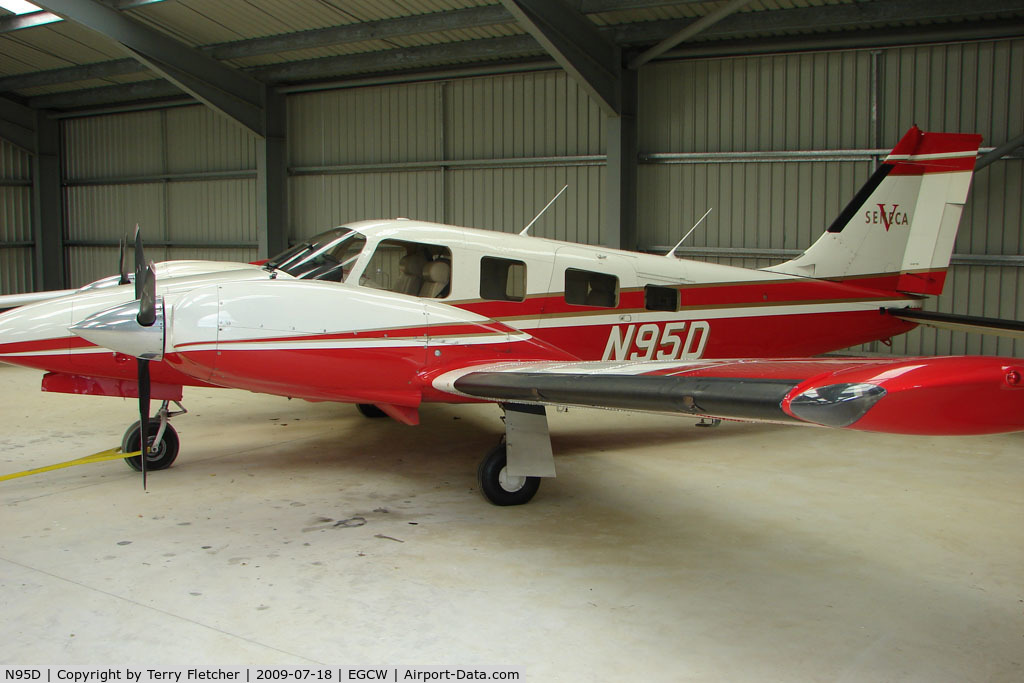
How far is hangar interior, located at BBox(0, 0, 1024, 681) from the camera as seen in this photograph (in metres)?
4.88

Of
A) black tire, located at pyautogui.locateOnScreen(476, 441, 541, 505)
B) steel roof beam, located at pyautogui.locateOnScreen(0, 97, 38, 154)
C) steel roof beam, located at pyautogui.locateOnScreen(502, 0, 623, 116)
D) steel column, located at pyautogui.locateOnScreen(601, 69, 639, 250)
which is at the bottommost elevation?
black tire, located at pyautogui.locateOnScreen(476, 441, 541, 505)

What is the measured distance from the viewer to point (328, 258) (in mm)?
8000

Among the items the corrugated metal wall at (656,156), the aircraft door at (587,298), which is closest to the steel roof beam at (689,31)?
the corrugated metal wall at (656,156)

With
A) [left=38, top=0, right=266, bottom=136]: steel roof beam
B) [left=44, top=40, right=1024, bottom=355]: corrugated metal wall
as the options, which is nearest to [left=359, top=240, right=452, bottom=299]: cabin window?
[left=44, top=40, right=1024, bottom=355]: corrugated metal wall

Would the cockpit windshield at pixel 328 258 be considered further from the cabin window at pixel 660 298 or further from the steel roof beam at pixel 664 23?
the steel roof beam at pixel 664 23

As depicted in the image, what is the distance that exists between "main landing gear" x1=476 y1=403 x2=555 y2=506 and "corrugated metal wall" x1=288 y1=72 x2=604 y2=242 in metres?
8.96

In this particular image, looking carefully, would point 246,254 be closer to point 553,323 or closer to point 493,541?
point 553,323

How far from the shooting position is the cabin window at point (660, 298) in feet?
30.0

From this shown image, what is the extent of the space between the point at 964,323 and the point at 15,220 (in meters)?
23.2

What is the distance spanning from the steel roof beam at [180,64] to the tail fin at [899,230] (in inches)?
499

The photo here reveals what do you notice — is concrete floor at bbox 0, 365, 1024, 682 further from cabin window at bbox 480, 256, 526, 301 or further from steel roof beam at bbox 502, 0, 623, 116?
steel roof beam at bbox 502, 0, 623, 116

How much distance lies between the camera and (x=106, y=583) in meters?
5.27

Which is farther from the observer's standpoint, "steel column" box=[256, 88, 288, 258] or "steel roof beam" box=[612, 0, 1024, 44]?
"steel column" box=[256, 88, 288, 258]

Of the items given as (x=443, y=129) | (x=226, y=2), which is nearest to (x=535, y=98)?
(x=443, y=129)
